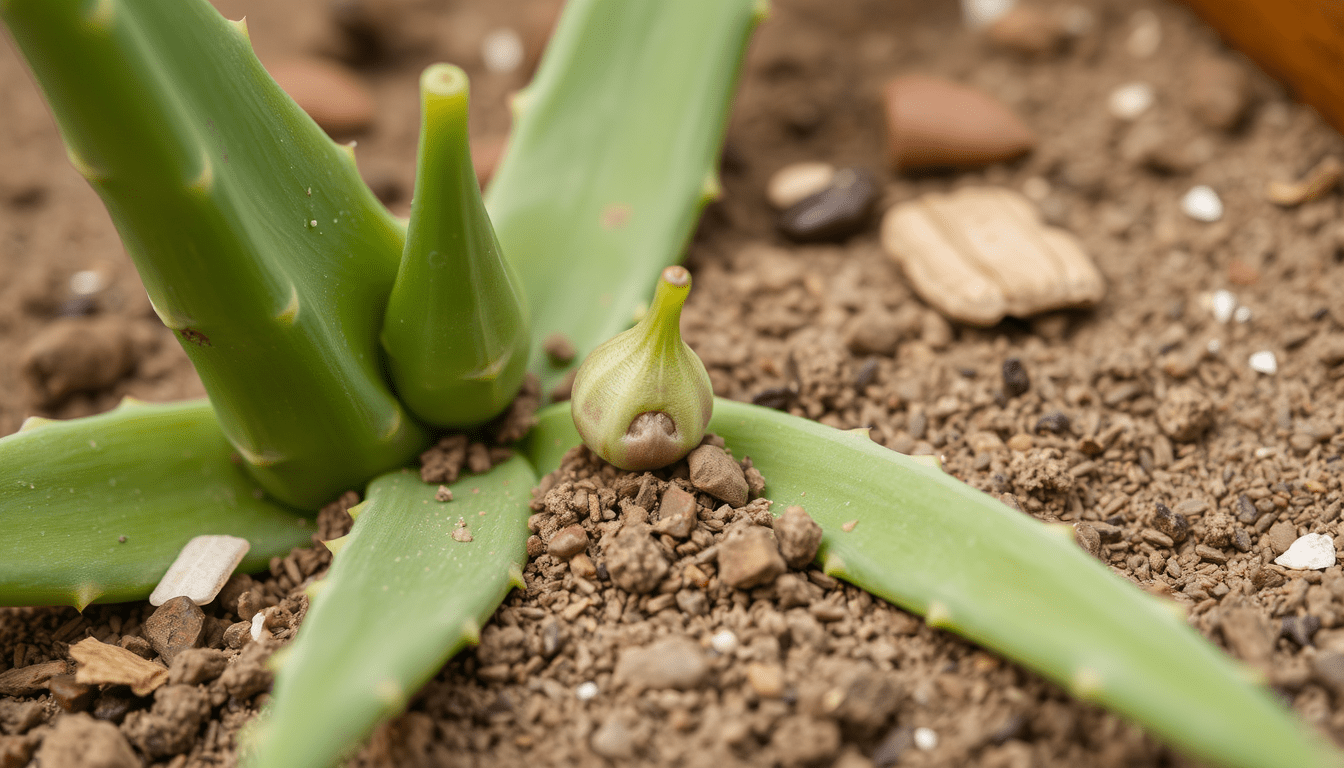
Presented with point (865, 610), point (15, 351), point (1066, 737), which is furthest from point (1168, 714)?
point (15, 351)

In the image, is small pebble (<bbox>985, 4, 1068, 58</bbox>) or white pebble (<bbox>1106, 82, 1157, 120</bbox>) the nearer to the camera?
white pebble (<bbox>1106, 82, 1157, 120</bbox>)

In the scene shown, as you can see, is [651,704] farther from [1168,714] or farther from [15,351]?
[15,351]

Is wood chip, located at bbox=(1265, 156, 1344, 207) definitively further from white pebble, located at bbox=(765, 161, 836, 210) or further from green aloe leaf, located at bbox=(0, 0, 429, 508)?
green aloe leaf, located at bbox=(0, 0, 429, 508)

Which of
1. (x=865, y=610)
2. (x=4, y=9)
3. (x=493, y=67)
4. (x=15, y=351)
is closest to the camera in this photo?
(x=4, y=9)

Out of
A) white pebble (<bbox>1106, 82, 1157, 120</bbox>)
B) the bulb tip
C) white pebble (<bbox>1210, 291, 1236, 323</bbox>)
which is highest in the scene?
the bulb tip

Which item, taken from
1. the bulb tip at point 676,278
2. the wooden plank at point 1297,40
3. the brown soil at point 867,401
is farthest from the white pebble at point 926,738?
the wooden plank at point 1297,40

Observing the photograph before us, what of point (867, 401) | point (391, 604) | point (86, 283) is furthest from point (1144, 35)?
point (86, 283)

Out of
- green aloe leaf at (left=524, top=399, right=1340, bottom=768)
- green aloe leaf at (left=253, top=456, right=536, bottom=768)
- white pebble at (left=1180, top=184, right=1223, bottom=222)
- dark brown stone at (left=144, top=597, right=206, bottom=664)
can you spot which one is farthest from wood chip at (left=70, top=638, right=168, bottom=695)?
white pebble at (left=1180, top=184, right=1223, bottom=222)
